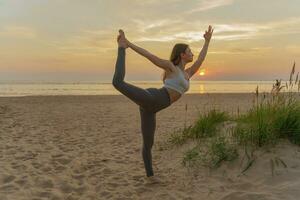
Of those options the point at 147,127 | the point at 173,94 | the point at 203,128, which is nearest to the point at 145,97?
the point at 173,94

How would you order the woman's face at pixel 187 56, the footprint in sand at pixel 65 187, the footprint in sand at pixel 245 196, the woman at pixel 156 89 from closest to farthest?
the footprint in sand at pixel 245 196 < the woman at pixel 156 89 < the woman's face at pixel 187 56 < the footprint in sand at pixel 65 187

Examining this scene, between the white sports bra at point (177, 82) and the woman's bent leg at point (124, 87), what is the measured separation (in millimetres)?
300

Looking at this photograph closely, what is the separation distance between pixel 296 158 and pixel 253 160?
0.57 m

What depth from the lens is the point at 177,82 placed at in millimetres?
4680

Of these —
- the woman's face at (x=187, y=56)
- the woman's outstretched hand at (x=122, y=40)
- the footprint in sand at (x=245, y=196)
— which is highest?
the woman's outstretched hand at (x=122, y=40)

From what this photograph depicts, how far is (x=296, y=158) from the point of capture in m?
5.16

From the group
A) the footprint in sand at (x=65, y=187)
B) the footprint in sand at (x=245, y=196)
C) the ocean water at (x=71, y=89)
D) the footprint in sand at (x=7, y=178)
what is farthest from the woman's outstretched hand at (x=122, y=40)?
the ocean water at (x=71, y=89)

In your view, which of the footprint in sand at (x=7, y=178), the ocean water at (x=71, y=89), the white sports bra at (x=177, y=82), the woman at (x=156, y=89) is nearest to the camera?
the woman at (x=156, y=89)

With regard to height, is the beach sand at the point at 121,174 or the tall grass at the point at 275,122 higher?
the tall grass at the point at 275,122

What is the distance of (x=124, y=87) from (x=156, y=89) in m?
0.46

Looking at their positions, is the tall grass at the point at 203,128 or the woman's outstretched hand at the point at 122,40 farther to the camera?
the tall grass at the point at 203,128

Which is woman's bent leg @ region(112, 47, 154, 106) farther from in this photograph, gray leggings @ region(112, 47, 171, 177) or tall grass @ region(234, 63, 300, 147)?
tall grass @ region(234, 63, 300, 147)

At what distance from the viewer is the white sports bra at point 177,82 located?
4680 millimetres

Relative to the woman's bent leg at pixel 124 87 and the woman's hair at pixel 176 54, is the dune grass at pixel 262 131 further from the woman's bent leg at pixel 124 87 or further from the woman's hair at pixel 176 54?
the woman's bent leg at pixel 124 87
